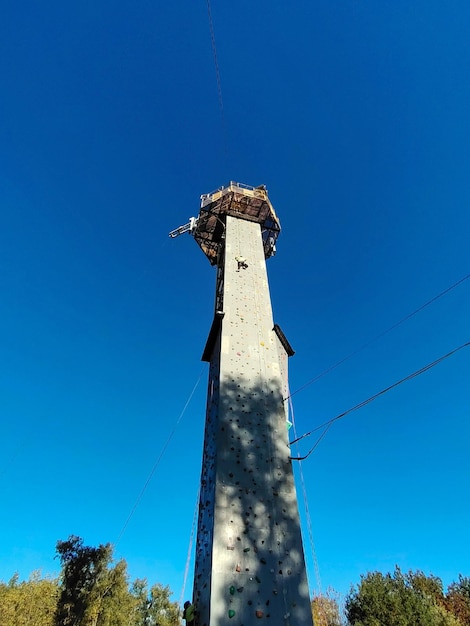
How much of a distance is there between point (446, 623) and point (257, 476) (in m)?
21.5

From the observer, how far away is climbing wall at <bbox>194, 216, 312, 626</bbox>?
475 centimetres

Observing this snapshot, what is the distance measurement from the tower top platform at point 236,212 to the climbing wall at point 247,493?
5.91 meters

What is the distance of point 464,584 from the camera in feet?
86.0

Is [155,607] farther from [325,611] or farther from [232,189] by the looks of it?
[232,189]

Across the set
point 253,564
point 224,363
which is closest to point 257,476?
point 253,564

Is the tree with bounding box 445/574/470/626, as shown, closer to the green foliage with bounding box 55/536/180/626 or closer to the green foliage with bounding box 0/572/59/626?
the green foliage with bounding box 55/536/180/626

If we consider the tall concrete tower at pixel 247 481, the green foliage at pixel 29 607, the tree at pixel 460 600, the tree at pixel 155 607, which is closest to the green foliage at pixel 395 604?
the tree at pixel 460 600

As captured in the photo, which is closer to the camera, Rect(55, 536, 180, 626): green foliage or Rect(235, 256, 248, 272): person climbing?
Rect(235, 256, 248, 272): person climbing

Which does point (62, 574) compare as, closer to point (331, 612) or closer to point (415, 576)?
point (331, 612)

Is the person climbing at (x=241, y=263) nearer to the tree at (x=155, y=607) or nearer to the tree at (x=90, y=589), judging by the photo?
the tree at (x=90, y=589)

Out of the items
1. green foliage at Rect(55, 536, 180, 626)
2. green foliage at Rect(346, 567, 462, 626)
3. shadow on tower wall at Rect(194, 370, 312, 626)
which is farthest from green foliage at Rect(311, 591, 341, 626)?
shadow on tower wall at Rect(194, 370, 312, 626)

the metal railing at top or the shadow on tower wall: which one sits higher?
the metal railing at top

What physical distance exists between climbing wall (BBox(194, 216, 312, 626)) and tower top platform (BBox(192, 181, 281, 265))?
233 inches

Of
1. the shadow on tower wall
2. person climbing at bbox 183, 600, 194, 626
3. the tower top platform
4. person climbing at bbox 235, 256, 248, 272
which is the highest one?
the tower top platform
